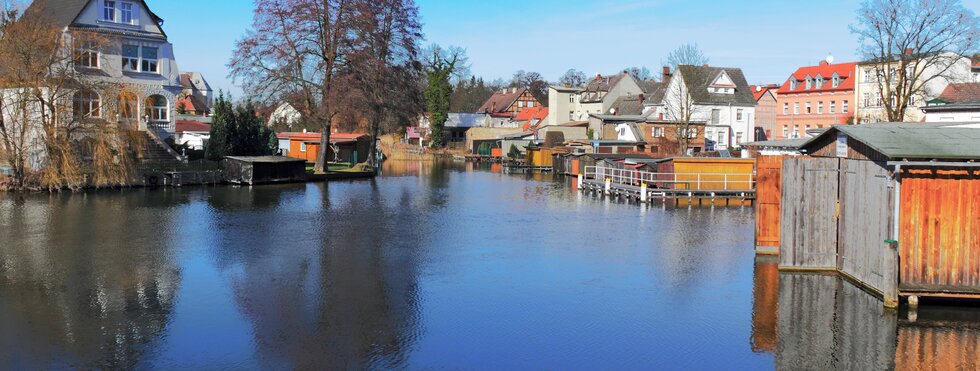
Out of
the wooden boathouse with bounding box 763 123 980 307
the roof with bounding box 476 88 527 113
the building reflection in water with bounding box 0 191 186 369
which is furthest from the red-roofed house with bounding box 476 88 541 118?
the wooden boathouse with bounding box 763 123 980 307

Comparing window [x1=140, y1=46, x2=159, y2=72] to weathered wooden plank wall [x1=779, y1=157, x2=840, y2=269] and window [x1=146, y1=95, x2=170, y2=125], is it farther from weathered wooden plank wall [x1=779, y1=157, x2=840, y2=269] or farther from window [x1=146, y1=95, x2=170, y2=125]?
weathered wooden plank wall [x1=779, y1=157, x2=840, y2=269]

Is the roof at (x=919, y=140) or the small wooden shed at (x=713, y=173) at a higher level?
the roof at (x=919, y=140)

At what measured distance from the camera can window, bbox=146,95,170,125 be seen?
152 ft

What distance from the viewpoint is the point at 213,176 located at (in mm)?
43219

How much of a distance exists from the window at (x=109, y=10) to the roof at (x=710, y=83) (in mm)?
44683

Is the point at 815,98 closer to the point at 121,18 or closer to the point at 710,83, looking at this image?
the point at 710,83

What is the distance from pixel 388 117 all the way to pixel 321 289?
40748 millimetres

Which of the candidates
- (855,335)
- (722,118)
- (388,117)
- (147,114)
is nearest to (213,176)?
(147,114)

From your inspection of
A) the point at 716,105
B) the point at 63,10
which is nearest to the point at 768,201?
the point at 63,10

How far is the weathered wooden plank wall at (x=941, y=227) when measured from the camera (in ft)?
46.8

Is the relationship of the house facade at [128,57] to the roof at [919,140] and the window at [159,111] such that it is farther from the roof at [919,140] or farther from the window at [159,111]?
the roof at [919,140]

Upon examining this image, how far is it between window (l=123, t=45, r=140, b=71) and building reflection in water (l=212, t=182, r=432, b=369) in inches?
859

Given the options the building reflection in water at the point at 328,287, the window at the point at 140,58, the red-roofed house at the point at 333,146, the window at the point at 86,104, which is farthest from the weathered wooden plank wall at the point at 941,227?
the red-roofed house at the point at 333,146

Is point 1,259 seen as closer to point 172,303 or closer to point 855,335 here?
point 172,303
